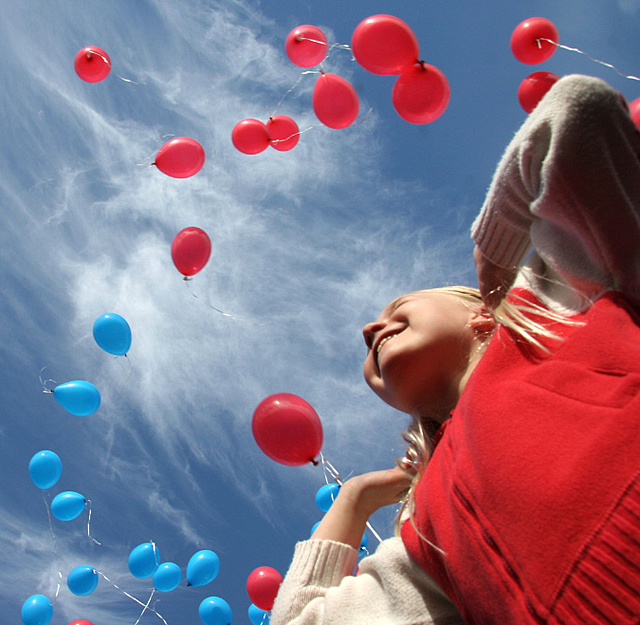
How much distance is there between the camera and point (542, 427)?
39.1 inches

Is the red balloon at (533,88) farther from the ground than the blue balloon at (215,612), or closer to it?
farther from the ground

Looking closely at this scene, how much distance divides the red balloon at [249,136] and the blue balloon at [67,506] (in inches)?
150

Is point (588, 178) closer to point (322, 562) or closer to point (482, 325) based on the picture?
point (482, 325)

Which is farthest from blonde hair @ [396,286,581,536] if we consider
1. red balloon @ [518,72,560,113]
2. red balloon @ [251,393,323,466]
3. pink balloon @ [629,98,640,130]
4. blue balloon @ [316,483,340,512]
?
red balloon @ [518,72,560,113]

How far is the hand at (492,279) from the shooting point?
146cm

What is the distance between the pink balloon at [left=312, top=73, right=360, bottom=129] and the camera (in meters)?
3.92

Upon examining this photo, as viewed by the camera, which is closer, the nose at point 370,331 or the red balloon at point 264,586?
the nose at point 370,331

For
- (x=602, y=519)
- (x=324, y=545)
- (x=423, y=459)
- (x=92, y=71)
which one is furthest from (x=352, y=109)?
(x=602, y=519)

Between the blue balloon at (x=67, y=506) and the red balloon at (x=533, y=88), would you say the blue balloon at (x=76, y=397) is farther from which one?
the red balloon at (x=533, y=88)

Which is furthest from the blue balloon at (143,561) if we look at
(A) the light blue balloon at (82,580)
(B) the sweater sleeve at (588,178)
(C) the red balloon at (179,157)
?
(B) the sweater sleeve at (588,178)

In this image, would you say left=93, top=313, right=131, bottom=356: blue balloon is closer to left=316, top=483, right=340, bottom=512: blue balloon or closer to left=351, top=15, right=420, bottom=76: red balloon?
left=316, top=483, right=340, bottom=512: blue balloon

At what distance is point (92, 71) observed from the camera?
4.66 metres

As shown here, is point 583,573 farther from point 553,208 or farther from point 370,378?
point 370,378

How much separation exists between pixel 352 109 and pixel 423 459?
313cm
